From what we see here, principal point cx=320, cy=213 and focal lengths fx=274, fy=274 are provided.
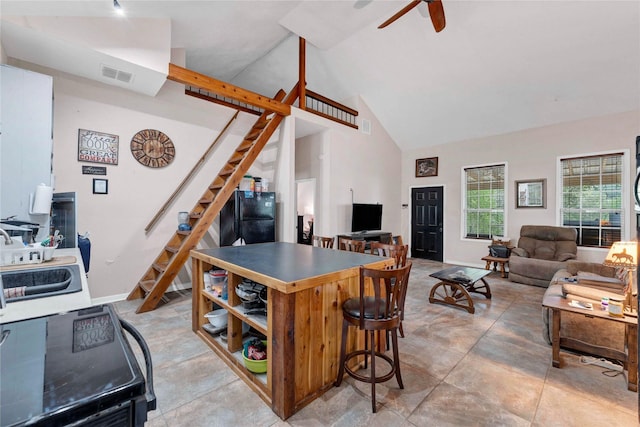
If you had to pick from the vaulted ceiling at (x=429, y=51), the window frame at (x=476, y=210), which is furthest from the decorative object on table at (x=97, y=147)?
the window frame at (x=476, y=210)

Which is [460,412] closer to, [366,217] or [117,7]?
[117,7]

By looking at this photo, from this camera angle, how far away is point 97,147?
143 inches

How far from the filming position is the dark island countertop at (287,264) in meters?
1.79

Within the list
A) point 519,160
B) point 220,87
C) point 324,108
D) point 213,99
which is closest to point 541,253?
point 519,160

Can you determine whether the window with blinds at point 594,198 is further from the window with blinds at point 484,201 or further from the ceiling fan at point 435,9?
the ceiling fan at point 435,9

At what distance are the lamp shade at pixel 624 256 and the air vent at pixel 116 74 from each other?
525 cm

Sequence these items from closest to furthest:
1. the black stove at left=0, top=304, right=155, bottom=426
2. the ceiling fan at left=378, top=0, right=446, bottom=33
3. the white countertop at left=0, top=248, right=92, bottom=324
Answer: the black stove at left=0, top=304, right=155, bottom=426 → the white countertop at left=0, top=248, right=92, bottom=324 → the ceiling fan at left=378, top=0, right=446, bottom=33

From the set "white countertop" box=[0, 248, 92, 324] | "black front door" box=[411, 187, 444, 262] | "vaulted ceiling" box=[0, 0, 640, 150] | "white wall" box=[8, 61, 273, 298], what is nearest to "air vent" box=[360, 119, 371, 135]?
"vaulted ceiling" box=[0, 0, 640, 150]

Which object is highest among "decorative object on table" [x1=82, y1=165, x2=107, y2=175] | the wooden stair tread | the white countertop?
"decorative object on table" [x1=82, y1=165, x2=107, y2=175]

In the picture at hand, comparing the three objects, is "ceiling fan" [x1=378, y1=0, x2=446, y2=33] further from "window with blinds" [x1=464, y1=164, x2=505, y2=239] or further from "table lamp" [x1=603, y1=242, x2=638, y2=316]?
"window with blinds" [x1=464, y1=164, x2=505, y2=239]

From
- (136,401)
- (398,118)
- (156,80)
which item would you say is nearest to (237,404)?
(136,401)

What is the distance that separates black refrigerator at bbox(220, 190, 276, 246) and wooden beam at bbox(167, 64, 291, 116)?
1440 mm

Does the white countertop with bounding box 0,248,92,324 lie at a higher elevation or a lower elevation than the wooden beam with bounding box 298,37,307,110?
lower

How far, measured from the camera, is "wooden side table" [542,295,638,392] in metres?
2.04
